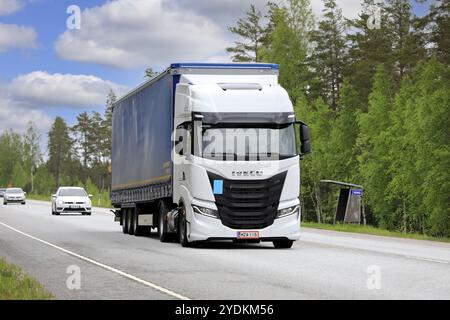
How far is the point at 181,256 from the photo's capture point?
1775 cm

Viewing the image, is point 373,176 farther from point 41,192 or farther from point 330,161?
point 41,192

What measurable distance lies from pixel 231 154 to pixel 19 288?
873 centimetres

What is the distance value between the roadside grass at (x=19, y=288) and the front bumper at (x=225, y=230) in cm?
622

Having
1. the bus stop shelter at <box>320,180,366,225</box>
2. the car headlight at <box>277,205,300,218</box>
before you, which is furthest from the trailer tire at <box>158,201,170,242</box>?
the bus stop shelter at <box>320,180,366,225</box>

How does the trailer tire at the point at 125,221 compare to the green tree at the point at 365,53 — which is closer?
the trailer tire at the point at 125,221

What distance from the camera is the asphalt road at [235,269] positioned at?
1152 centimetres

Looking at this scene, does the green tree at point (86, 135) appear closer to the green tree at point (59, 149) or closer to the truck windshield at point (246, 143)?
the green tree at point (59, 149)

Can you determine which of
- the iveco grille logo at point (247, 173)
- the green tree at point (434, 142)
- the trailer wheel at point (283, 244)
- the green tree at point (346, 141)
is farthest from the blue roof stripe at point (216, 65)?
the green tree at point (346, 141)

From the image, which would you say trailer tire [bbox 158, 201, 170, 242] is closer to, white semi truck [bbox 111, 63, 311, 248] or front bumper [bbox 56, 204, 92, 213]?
white semi truck [bbox 111, 63, 311, 248]

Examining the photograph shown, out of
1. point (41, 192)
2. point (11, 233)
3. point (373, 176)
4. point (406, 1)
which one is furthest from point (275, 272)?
point (41, 192)

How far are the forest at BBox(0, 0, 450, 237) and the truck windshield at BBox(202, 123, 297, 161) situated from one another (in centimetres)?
1575

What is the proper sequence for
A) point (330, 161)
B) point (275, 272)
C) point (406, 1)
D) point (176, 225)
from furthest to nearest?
1. point (406, 1)
2. point (330, 161)
3. point (176, 225)
4. point (275, 272)

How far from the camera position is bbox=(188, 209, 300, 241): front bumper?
19516 millimetres

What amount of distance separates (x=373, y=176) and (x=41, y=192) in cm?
13846
